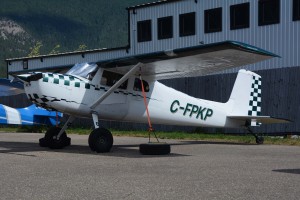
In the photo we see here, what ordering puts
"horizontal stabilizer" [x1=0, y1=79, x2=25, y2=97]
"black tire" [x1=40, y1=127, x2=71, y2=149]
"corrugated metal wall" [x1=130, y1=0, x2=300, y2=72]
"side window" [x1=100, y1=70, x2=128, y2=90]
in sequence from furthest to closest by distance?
"corrugated metal wall" [x1=130, y1=0, x2=300, y2=72]
"horizontal stabilizer" [x1=0, y1=79, x2=25, y2=97]
"black tire" [x1=40, y1=127, x2=71, y2=149]
"side window" [x1=100, y1=70, x2=128, y2=90]

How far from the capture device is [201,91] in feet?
79.9

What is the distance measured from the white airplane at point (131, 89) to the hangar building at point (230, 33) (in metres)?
6.35

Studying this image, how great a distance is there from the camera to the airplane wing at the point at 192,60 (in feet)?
38.4

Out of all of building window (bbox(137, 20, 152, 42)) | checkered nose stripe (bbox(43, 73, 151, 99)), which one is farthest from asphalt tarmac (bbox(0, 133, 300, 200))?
building window (bbox(137, 20, 152, 42))

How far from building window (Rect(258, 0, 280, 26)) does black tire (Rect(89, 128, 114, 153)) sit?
15.2m

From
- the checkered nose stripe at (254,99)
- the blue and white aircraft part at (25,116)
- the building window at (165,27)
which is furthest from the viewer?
the building window at (165,27)

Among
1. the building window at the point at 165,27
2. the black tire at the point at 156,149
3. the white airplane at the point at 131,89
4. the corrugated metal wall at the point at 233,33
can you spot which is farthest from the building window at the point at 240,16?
the black tire at the point at 156,149

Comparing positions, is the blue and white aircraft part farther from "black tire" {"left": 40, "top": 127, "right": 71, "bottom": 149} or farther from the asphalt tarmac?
the asphalt tarmac

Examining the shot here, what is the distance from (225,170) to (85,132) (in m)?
15.2

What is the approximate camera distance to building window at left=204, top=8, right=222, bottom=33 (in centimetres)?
2847

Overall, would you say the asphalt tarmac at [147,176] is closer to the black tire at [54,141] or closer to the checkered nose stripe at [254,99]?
the black tire at [54,141]

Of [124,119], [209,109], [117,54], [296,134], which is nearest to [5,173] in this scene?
[124,119]

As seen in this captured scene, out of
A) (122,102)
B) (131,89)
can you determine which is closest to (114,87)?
(122,102)

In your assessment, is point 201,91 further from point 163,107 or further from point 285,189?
point 285,189
